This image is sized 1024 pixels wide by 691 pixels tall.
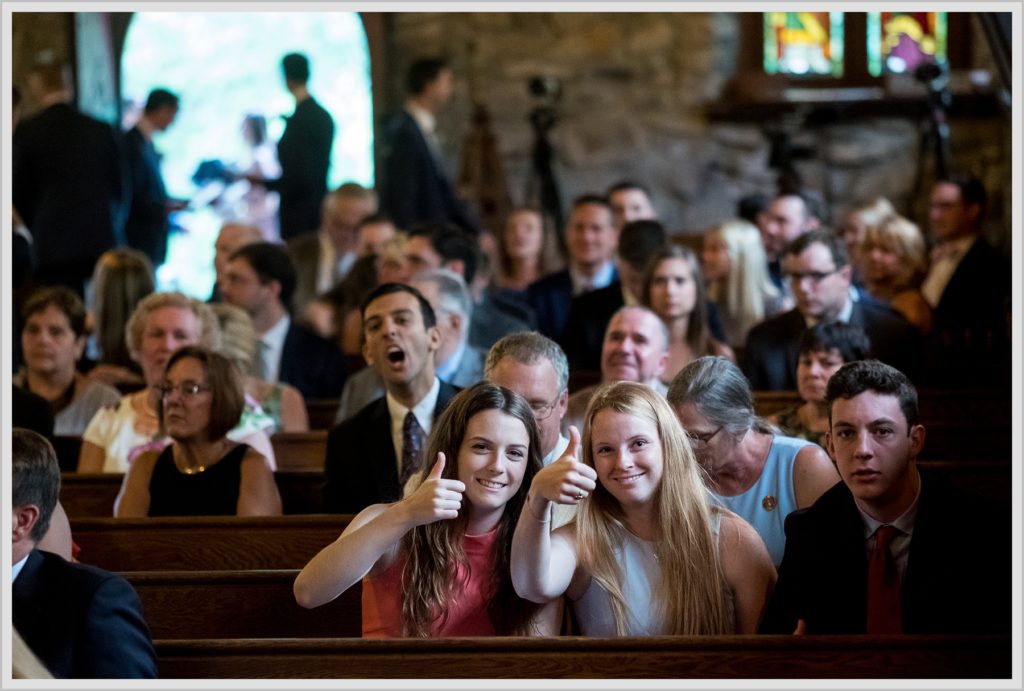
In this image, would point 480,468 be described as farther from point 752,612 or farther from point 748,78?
point 748,78

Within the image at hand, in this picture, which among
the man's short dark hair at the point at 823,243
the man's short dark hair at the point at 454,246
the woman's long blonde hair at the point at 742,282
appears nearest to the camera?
the man's short dark hair at the point at 823,243

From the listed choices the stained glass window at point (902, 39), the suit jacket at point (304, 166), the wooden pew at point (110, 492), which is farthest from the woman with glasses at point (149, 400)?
the stained glass window at point (902, 39)

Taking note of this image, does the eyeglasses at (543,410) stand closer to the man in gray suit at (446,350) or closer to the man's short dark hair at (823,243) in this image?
the man in gray suit at (446,350)

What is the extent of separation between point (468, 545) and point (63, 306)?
2.98 meters

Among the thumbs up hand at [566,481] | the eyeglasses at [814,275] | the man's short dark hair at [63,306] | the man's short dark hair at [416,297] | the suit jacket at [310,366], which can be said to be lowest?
the thumbs up hand at [566,481]

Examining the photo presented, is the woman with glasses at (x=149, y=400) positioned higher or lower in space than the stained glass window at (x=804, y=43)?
lower

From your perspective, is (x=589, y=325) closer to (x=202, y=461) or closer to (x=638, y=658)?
(x=202, y=461)

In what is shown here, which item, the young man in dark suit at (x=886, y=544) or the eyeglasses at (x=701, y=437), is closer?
the young man in dark suit at (x=886, y=544)

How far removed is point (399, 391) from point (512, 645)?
169 cm

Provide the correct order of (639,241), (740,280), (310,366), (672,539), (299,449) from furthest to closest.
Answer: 1. (740,280)
2. (639,241)
3. (310,366)
4. (299,449)
5. (672,539)

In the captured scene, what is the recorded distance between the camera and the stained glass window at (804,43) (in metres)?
10.6

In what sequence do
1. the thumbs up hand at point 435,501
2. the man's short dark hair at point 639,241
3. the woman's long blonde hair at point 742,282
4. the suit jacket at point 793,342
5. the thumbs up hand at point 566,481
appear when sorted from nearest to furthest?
→ the thumbs up hand at point 566,481
the thumbs up hand at point 435,501
the suit jacket at point 793,342
the man's short dark hair at point 639,241
the woman's long blonde hair at point 742,282

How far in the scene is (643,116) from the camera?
10.9m

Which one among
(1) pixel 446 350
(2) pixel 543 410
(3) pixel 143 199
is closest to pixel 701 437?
(2) pixel 543 410
